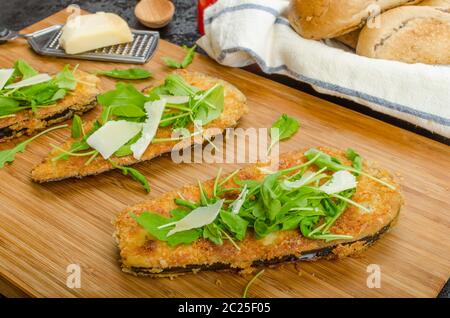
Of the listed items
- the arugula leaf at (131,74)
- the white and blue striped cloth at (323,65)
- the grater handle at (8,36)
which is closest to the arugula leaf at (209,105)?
the white and blue striped cloth at (323,65)

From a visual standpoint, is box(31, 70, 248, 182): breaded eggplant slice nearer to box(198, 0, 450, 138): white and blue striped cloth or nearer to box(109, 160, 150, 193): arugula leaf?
box(109, 160, 150, 193): arugula leaf

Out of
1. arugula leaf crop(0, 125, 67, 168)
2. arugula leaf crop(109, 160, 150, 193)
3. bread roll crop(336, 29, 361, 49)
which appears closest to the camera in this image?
arugula leaf crop(109, 160, 150, 193)

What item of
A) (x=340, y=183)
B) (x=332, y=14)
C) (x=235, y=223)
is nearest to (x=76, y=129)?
(x=235, y=223)

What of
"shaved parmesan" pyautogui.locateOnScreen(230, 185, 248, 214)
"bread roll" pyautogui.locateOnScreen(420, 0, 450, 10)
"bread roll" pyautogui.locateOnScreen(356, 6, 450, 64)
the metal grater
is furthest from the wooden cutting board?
"bread roll" pyautogui.locateOnScreen(420, 0, 450, 10)

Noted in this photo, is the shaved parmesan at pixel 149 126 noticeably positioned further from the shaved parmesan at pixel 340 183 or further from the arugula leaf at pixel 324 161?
the shaved parmesan at pixel 340 183

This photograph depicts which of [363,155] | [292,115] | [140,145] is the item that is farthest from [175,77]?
[363,155]
